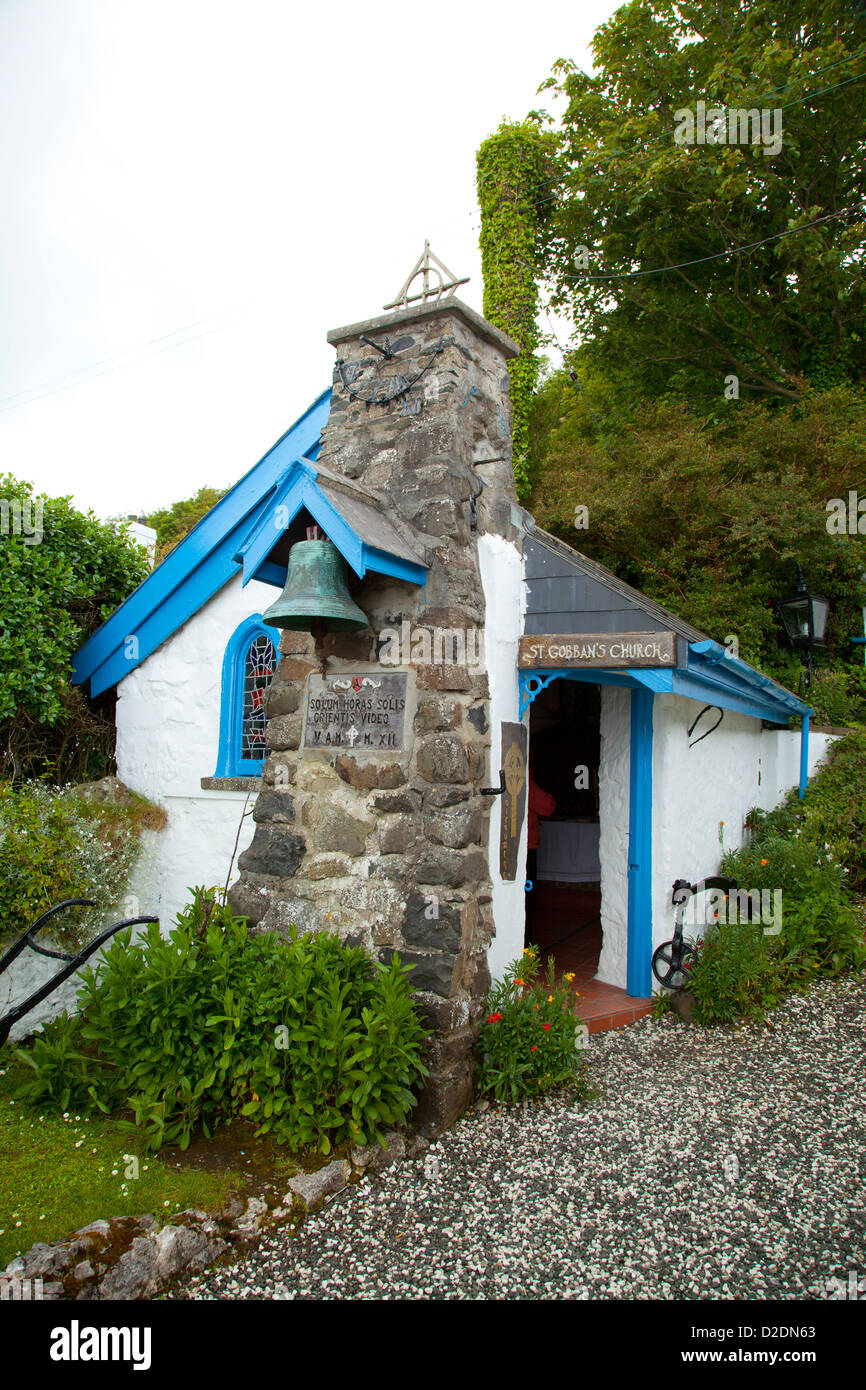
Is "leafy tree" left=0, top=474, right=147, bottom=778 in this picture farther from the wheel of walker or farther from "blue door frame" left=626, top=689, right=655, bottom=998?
the wheel of walker

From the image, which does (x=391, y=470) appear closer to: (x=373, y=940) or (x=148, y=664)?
(x=373, y=940)

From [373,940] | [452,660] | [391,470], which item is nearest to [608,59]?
[391,470]

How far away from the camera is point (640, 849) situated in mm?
5824

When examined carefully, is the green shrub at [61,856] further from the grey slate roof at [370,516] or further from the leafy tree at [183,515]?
the leafy tree at [183,515]

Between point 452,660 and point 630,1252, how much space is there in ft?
8.63

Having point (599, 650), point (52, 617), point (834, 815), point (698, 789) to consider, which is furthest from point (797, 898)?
point (52, 617)

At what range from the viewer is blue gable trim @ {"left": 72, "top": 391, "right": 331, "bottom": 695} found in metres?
6.19

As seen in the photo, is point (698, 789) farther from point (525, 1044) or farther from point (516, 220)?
point (516, 220)

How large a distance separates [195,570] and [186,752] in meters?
1.46

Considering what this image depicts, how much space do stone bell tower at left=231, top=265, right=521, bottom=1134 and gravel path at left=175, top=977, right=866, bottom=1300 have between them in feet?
1.50

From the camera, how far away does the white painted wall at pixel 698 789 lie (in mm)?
5867

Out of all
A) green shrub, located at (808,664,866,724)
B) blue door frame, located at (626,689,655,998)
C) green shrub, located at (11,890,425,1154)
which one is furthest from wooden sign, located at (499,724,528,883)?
green shrub, located at (808,664,866,724)

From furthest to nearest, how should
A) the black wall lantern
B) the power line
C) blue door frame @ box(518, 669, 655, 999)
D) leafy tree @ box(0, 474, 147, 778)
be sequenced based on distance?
the power line → the black wall lantern → leafy tree @ box(0, 474, 147, 778) → blue door frame @ box(518, 669, 655, 999)

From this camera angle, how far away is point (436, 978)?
13.1 ft
